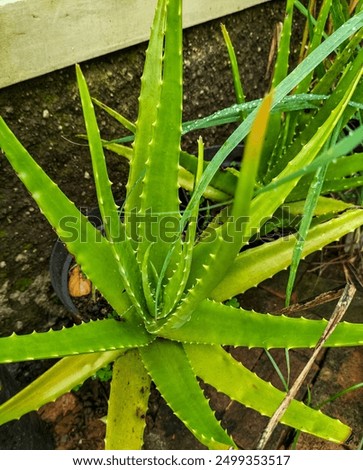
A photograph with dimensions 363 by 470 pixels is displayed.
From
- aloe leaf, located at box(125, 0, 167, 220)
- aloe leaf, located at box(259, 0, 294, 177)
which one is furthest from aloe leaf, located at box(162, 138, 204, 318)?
aloe leaf, located at box(259, 0, 294, 177)

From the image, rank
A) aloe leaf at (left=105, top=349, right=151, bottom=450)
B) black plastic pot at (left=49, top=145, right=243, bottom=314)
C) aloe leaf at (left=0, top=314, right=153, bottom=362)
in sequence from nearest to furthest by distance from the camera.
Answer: aloe leaf at (left=0, top=314, right=153, bottom=362) → aloe leaf at (left=105, top=349, right=151, bottom=450) → black plastic pot at (left=49, top=145, right=243, bottom=314)

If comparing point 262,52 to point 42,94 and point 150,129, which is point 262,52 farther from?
point 150,129

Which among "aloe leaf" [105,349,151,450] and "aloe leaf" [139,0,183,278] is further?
"aloe leaf" [105,349,151,450]

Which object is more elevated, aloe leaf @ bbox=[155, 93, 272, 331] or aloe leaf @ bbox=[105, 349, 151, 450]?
aloe leaf @ bbox=[155, 93, 272, 331]

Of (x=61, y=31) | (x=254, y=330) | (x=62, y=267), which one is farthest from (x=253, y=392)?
(x=61, y=31)

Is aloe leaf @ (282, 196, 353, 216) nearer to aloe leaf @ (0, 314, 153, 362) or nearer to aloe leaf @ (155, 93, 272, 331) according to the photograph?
aloe leaf @ (155, 93, 272, 331)

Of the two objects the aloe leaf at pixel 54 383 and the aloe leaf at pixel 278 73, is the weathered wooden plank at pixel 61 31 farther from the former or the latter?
the aloe leaf at pixel 54 383

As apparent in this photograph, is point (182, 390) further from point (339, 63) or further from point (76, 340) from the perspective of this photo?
point (339, 63)

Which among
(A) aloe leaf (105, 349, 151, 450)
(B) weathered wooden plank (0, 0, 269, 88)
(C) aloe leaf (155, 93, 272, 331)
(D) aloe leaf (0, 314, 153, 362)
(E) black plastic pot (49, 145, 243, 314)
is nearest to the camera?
(C) aloe leaf (155, 93, 272, 331)

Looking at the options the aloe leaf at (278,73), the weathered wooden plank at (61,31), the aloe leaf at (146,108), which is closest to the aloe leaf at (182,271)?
the aloe leaf at (146,108)
